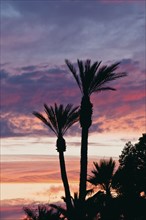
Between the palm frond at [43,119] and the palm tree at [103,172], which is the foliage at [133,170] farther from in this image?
the palm frond at [43,119]

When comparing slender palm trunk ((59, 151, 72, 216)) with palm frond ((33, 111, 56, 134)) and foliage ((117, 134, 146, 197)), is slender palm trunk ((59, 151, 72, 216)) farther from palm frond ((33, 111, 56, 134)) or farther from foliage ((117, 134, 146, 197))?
foliage ((117, 134, 146, 197))

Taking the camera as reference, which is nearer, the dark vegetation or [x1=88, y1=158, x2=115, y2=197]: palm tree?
the dark vegetation

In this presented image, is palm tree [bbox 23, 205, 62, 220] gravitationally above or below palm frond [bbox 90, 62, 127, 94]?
below

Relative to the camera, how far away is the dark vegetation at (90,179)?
31.8 metres

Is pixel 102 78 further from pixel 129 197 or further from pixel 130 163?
pixel 130 163

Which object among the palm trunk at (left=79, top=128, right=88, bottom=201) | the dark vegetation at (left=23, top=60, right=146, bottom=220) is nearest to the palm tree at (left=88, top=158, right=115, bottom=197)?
the dark vegetation at (left=23, top=60, right=146, bottom=220)

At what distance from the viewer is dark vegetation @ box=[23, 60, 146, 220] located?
31.8m

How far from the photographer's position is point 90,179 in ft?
138

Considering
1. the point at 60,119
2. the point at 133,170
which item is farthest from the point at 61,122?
the point at 133,170

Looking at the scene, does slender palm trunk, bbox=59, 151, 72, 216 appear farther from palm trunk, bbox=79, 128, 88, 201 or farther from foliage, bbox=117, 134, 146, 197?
foliage, bbox=117, 134, 146, 197

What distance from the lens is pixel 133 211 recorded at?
147 ft

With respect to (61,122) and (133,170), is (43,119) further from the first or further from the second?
(133,170)

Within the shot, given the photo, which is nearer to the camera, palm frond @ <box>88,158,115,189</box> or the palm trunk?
the palm trunk

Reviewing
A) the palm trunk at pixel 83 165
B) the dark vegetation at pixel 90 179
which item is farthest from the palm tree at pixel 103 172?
the palm trunk at pixel 83 165
